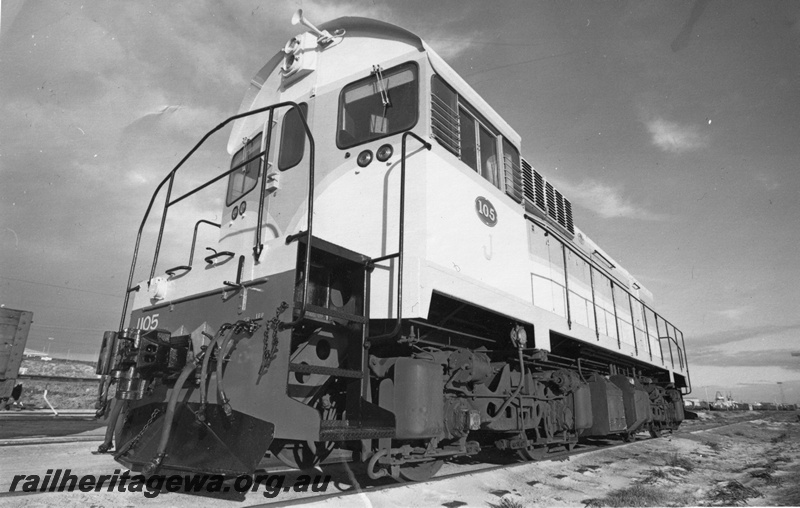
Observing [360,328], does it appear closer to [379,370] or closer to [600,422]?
[379,370]

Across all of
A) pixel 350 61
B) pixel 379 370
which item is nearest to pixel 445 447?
pixel 379 370

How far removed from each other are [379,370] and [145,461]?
1.64 metres

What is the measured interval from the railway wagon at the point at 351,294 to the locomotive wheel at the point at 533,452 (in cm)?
2

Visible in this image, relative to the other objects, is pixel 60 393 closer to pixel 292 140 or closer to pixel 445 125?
pixel 292 140

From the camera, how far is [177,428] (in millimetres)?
3197

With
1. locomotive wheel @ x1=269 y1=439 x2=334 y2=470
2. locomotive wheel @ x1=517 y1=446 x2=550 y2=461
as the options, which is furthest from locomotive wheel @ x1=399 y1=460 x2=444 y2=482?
locomotive wheel @ x1=517 y1=446 x2=550 y2=461

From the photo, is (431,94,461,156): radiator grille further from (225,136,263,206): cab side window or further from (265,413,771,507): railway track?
(265,413,771,507): railway track

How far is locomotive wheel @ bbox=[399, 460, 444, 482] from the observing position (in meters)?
3.79

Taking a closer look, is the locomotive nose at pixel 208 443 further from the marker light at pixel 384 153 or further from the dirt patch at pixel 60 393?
the dirt patch at pixel 60 393

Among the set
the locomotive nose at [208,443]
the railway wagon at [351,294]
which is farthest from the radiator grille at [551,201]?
the locomotive nose at [208,443]

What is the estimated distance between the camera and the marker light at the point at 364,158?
13.4ft

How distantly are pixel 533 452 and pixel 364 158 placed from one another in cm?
394

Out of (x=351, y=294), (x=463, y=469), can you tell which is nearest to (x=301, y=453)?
(x=351, y=294)

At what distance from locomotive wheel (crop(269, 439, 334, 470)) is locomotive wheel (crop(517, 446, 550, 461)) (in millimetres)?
2694
